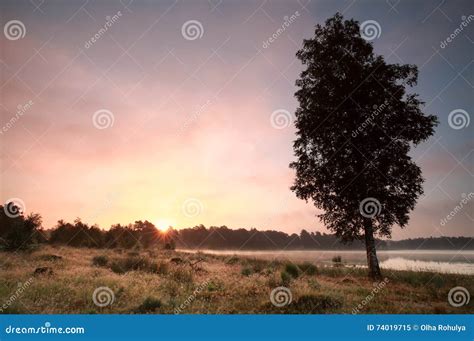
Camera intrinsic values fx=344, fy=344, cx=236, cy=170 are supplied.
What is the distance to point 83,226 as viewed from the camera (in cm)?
4978

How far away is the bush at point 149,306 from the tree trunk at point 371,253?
421 inches

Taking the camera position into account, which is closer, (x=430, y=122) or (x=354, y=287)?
(x=354, y=287)

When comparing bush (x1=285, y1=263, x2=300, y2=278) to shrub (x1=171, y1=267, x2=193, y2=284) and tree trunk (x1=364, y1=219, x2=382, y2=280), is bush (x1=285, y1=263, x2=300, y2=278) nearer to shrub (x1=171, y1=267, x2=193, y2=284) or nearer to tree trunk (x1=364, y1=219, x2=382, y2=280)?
tree trunk (x1=364, y1=219, x2=382, y2=280)

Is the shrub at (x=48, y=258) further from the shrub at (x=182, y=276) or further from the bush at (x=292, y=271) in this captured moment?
the bush at (x=292, y=271)

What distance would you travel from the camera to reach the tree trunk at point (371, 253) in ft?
54.7

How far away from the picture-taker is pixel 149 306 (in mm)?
10805

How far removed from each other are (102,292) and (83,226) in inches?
1650

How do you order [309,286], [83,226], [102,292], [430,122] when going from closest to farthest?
[102,292] → [309,286] → [430,122] → [83,226]

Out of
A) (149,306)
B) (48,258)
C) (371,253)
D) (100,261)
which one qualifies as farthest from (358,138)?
(48,258)

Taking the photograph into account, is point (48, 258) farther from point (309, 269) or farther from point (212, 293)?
point (309, 269)

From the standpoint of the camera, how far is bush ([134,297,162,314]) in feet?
34.5

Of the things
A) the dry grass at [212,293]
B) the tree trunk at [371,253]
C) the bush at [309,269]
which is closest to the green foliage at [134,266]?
the dry grass at [212,293]
